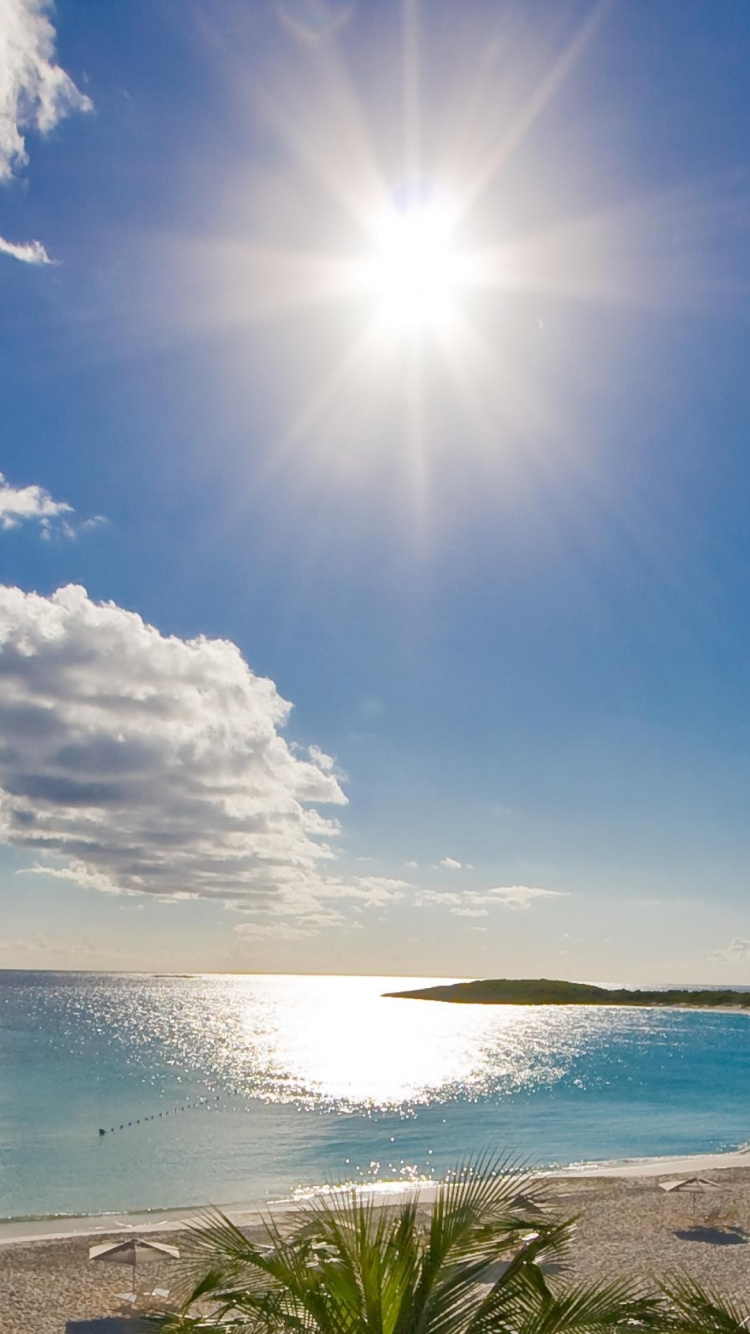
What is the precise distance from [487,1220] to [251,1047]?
4281 inches

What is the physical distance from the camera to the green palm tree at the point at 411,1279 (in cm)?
489

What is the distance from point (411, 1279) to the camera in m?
4.96

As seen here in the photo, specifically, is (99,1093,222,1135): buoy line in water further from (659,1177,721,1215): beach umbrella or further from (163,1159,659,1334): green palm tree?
(163,1159,659,1334): green palm tree

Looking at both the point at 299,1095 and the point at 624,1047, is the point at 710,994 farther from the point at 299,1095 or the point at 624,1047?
the point at 299,1095

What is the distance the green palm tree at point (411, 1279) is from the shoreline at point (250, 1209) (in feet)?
41.8

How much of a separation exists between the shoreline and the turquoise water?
5.63ft

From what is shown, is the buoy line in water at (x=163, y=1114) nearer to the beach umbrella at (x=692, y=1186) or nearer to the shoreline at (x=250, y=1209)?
the shoreline at (x=250, y=1209)

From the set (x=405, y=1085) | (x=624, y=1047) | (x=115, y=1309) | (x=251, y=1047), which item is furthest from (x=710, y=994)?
(x=115, y=1309)

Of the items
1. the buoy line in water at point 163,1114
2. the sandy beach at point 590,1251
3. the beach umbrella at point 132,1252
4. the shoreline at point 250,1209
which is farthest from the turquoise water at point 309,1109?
the beach umbrella at point 132,1252

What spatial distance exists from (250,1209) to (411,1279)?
1045 inches

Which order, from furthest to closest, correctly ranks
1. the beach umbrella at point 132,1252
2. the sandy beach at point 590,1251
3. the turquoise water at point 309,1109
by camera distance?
the turquoise water at point 309,1109 → the sandy beach at point 590,1251 → the beach umbrella at point 132,1252

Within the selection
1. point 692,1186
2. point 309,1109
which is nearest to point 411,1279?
point 692,1186

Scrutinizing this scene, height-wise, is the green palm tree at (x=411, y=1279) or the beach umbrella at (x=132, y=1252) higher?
the green palm tree at (x=411, y=1279)

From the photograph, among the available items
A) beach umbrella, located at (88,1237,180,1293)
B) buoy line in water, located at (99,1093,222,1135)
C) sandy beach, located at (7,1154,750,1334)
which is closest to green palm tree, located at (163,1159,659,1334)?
sandy beach, located at (7,1154,750,1334)
